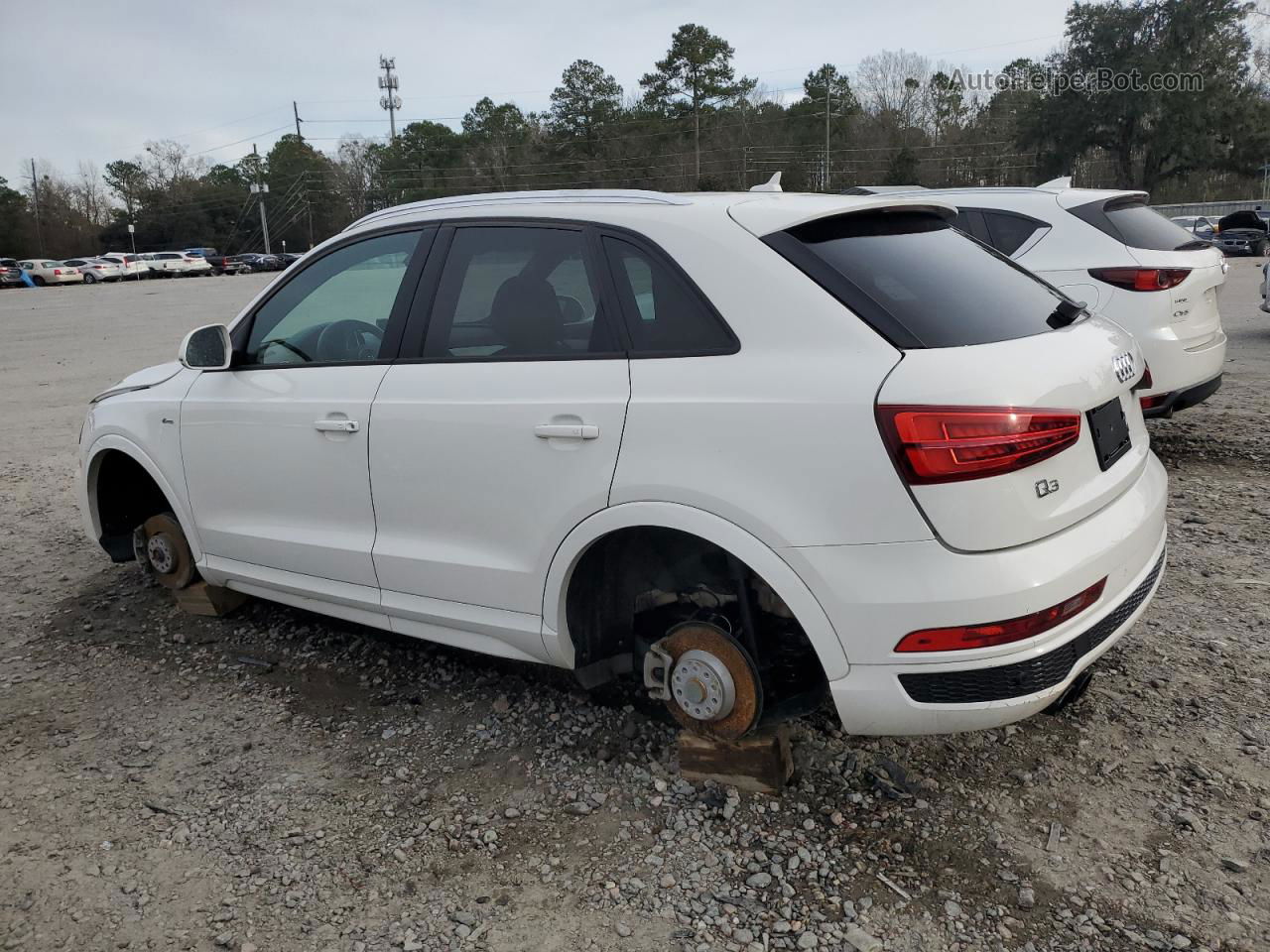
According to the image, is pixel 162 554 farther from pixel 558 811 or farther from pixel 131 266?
pixel 131 266

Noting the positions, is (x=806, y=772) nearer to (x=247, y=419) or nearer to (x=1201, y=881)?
(x=1201, y=881)

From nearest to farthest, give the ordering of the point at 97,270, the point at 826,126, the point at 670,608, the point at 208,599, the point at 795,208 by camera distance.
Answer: the point at 795,208, the point at 670,608, the point at 208,599, the point at 97,270, the point at 826,126

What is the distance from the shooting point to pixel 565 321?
3.02m

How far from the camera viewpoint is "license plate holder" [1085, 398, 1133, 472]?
8.67 ft

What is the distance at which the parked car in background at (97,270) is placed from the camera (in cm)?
5656

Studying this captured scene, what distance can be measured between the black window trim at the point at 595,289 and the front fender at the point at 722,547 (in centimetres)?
45

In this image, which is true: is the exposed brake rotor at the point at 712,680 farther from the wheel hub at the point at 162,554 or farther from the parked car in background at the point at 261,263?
the parked car in background at the point at 261,263

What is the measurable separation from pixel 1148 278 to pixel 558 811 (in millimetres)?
5047

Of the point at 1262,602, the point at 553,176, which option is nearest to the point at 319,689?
the point at 1262,602

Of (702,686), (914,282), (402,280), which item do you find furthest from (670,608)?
(402,280)

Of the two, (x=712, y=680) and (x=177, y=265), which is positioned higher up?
(x=177, y=265)

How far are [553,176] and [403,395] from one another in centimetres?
7938

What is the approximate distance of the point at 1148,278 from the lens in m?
5.98

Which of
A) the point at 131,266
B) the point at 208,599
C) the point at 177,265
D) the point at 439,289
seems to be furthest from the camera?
the point at 177,265
